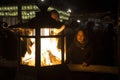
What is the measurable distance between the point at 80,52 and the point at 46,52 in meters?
2.12

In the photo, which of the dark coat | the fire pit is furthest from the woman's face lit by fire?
the fire pit

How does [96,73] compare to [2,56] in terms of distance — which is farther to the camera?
[2,56]

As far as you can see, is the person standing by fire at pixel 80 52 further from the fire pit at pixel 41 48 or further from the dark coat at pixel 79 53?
the fire pit at pixel 41 48

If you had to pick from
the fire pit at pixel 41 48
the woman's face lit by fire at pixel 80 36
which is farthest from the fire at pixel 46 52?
the woman's face lit by fire at pixel 80 36

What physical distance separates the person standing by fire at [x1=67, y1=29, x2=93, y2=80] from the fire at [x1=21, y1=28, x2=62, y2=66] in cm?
123

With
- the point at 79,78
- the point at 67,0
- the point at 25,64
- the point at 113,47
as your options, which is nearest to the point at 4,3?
the point at 67,0

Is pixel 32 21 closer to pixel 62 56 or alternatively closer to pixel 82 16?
pixel 62 56

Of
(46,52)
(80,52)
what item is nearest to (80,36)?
(80,52)

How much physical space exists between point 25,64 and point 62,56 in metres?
0.68

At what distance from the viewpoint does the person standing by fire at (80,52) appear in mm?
5610

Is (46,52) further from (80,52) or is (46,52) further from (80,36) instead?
(80,52)

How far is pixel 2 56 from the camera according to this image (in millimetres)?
7180

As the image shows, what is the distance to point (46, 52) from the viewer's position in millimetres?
4332

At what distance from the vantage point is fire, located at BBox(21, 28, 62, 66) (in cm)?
428
